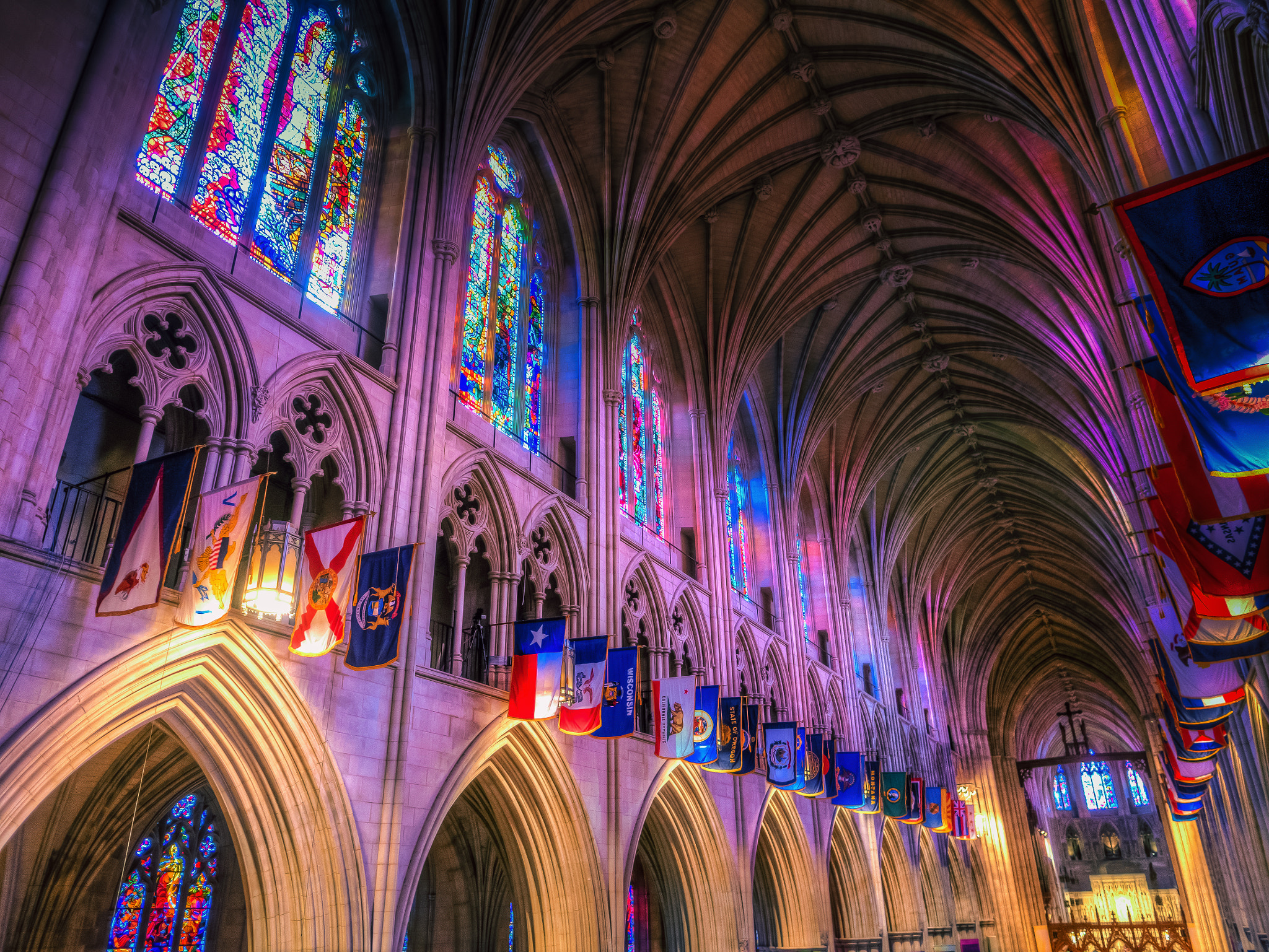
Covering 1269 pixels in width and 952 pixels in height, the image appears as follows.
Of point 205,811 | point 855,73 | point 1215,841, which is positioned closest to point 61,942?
point 205,811

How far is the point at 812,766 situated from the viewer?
20406 mm

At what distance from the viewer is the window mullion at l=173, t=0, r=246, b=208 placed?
10.4 meters

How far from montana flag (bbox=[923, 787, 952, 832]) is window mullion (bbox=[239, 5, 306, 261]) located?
2644cm

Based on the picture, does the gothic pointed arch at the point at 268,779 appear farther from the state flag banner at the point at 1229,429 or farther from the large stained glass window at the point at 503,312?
the state flag banner at the point at 1229,429

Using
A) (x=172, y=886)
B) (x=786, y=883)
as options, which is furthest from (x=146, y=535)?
(x=786, y=883)

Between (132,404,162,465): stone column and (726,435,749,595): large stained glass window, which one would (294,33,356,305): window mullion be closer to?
(132,404,162,465): stone column

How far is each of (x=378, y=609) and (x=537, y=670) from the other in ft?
10.6

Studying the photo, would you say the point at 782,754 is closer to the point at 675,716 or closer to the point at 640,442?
the point at 675,716

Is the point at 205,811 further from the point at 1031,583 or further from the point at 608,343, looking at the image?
the point at 1031,583

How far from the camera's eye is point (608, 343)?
60.1ft

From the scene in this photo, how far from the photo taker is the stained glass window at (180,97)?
10070 mm

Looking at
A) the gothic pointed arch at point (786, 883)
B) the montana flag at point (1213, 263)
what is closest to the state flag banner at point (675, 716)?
the gothic pointed arch at point (786, 883)

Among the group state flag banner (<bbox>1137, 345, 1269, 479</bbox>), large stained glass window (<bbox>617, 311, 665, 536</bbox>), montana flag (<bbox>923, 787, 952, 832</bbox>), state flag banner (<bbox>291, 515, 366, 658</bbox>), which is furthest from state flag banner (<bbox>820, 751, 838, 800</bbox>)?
state flag banner (<bbox>1137, 345, 1269, 479</bbox>)

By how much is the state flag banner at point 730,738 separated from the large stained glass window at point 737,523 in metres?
6.60
